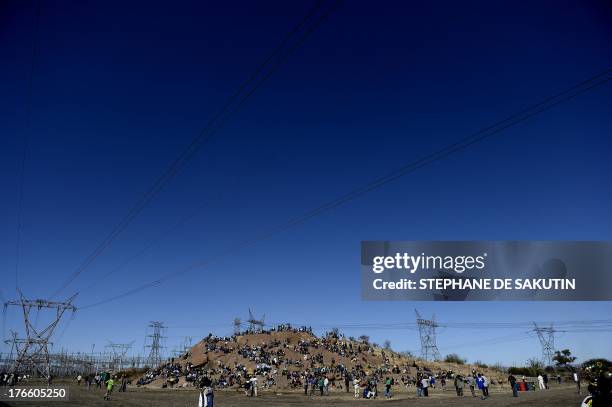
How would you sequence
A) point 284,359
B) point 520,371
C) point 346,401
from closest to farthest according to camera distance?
1. point 346,401
2. point 284,359
3. point 520,371

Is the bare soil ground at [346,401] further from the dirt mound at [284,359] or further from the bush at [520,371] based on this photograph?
the bush at [520,371]

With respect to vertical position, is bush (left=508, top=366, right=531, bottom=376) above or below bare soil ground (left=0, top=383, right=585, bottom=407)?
below

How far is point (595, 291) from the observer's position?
26078 mm

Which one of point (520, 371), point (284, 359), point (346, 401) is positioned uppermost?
point (346, 401)

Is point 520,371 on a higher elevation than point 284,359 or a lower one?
lower

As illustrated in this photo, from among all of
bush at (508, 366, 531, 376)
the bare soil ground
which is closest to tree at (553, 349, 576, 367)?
bush at (508, 366, 531, 376)

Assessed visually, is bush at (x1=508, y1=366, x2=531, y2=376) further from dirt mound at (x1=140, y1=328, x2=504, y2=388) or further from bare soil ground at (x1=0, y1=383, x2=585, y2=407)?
bare soil ground at (x1=0, y1=383, x2=585, y2=407)

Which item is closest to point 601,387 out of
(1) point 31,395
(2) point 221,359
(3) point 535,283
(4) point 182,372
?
(3) point 535,283

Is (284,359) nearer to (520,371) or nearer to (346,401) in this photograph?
(346,401)

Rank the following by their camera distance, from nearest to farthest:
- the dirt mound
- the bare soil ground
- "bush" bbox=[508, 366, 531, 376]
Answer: the bare soil ground
the dirt mound
"bush" bbox=[508, 366, 531, 376]

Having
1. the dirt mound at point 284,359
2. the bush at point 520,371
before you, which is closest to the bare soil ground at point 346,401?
the dirt mound at point 284,359

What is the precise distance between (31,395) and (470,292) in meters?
28.0

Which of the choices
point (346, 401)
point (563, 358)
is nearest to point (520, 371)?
point (563, 358)

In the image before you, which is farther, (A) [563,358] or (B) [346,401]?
(A) [563,358]
